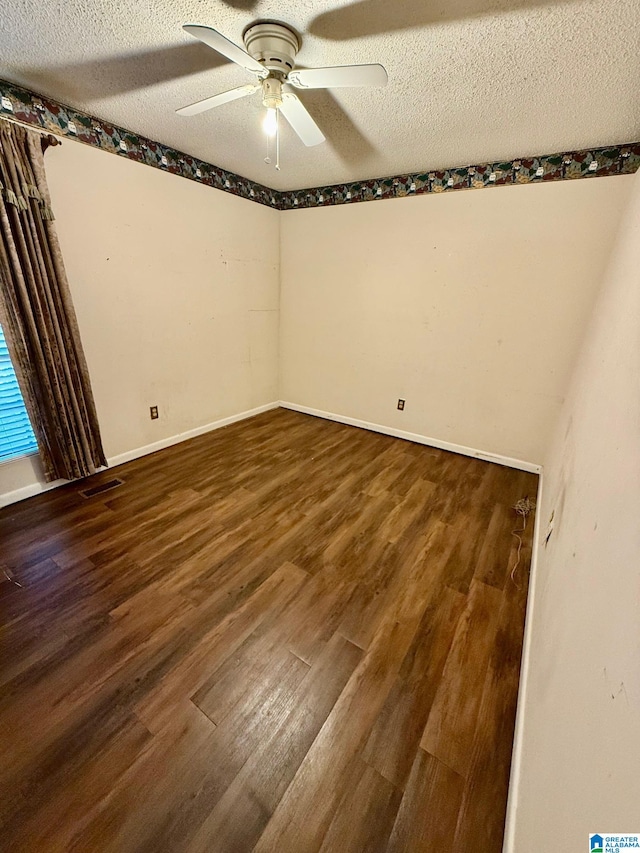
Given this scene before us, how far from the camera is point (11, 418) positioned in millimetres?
2092

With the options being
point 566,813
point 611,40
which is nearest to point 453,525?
point 566,813

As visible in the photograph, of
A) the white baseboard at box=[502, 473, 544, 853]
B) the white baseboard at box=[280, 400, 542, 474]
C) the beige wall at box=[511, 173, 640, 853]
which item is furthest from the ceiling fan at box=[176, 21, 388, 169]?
the white baseboard at box=[280, 400, 542, 474]

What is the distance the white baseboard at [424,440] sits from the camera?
2.97m

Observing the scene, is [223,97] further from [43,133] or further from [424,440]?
[424,440]

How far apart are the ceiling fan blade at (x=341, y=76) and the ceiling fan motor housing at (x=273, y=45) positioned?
0.26 ft

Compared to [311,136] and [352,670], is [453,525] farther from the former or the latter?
[311,136]

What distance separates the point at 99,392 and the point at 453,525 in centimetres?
272

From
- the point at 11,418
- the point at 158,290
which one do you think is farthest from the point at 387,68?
the point at 11,418

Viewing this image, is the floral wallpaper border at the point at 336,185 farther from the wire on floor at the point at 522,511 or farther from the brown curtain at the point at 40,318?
the wire on floor at the point at 522,511

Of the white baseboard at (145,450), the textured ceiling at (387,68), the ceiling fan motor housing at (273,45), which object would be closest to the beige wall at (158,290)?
the white baseboard at (145,450)

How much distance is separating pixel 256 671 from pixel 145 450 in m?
2.20

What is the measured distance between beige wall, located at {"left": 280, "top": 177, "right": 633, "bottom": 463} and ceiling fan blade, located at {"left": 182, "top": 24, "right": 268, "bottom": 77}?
1944mm

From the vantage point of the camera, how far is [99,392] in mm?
2527

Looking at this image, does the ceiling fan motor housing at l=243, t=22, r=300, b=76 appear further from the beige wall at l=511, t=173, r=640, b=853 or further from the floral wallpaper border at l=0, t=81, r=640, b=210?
the beige wall at l=511, t=173, r=640, b=853
